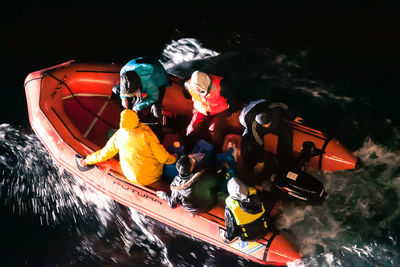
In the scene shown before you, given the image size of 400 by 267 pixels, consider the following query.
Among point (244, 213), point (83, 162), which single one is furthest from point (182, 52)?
point (244, 213)

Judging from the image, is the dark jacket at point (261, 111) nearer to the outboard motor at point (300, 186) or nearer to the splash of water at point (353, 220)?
the outboard motor at point (300, 186)

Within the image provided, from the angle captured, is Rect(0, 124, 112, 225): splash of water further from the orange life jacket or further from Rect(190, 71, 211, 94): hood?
Rect(190, 71, 211, 94): hood

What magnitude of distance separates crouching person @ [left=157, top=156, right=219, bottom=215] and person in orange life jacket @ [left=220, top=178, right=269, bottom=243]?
0.21m

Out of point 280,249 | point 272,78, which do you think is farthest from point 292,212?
point 272,78

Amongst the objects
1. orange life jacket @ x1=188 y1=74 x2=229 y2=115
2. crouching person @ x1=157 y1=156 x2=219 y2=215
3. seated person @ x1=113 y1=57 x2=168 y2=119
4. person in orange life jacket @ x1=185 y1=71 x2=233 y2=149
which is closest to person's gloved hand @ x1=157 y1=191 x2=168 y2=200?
crouching person @ x1=157 y1=156 x2=219 y2=215

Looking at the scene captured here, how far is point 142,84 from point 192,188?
1159 millimetres

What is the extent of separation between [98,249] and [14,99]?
2796mm

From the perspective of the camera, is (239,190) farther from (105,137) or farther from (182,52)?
(182,52)

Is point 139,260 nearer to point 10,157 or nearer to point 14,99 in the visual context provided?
point 10,157

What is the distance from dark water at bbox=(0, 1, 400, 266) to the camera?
3398mm

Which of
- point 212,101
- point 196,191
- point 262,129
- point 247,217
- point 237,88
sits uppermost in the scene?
point 212,101

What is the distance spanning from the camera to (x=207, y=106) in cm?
306

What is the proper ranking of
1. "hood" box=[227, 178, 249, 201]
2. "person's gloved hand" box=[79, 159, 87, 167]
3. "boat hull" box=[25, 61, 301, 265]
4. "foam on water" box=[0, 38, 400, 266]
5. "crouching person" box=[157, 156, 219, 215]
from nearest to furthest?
"hood" box=[227, 178, 249, 201], "crouching person" box=[157, 156, 219, 215], "boat hull" box=[25, 61, 301, 265], "person's gloved hand" box=[79, 159, 87, 167], "foam on water" box=[0, 38, 400, 266]

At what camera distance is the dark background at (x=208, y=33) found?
4.46m
